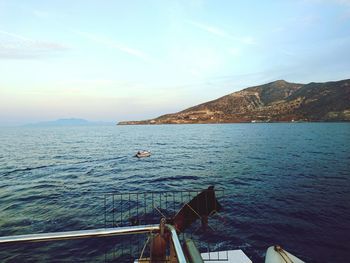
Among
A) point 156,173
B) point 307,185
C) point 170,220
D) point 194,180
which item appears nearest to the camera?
point 170,220

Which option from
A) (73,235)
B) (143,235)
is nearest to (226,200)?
(143,235)

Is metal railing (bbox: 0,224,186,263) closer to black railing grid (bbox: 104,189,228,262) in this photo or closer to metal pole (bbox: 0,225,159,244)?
metal pole (bbox: 0,225,159,244)

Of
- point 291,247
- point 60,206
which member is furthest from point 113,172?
point 291,247

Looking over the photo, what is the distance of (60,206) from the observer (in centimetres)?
2672

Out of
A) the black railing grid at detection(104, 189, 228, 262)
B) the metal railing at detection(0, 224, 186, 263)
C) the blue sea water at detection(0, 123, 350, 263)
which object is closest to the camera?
the metal railing at detection(0, 224, 186, 263)

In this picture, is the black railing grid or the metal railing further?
the black railing grid

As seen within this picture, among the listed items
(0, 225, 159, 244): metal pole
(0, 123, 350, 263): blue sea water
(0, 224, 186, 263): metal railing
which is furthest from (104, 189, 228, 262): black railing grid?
(0, 225, 159, 244): metal pole

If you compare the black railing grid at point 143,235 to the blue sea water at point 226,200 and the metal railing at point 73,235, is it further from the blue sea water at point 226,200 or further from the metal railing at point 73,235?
→ the metal railing at point 73,235

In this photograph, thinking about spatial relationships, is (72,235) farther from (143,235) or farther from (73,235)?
(143,235)

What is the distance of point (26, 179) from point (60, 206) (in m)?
18.3

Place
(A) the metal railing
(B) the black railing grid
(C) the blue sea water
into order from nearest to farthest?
1. (A) the metal railing
2. (B) the black railing grid
3. (C) the blue sea water

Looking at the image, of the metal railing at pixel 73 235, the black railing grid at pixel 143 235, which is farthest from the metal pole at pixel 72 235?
the black railing grid at pixel 143 235

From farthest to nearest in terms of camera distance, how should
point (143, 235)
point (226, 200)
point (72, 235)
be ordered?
point (226, 200) < point (143, 235) < point (72, 235)

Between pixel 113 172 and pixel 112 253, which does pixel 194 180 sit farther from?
pixel 112 253
